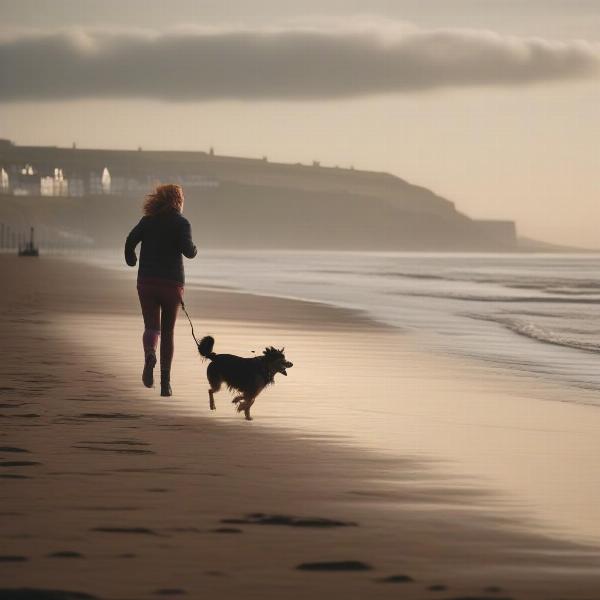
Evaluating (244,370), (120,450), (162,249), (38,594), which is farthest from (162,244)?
(38,594)

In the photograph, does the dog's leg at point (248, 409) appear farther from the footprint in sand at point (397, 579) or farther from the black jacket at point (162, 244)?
the footprint in sand at point (397, 579)

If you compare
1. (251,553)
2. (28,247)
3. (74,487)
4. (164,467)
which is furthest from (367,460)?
(28,247)

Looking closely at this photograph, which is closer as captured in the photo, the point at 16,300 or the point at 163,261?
the point at 163,261

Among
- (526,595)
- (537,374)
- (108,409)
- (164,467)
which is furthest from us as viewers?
(537,374)

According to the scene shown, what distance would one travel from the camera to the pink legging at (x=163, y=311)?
1369 centimetres

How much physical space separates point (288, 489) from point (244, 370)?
4.00m

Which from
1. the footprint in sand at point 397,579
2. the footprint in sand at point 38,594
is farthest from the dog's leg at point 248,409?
the footprint in sand at point 38,594

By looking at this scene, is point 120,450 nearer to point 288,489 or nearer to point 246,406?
point 288,489

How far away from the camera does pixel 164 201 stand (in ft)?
45.0

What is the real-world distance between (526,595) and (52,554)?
6.51 feet

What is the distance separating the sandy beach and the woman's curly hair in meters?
1.73

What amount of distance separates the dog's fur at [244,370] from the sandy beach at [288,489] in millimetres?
275

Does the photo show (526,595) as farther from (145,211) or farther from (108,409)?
(145,211)

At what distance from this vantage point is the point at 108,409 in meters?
12.2
